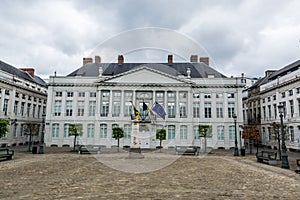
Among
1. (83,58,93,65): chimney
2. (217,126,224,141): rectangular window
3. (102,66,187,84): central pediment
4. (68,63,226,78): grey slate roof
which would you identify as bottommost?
(217,126,224,141): rectangular window

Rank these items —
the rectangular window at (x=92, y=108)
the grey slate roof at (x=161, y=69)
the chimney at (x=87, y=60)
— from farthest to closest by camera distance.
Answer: the chimney at (x=87, y=60) → the grey slate roof at (x=161, y=69) → the rectangular window at (x=92, y=108)

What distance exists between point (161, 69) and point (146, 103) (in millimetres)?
6980

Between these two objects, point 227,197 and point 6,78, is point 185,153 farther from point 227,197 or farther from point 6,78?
point 6,78

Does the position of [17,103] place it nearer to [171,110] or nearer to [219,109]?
[171,110]

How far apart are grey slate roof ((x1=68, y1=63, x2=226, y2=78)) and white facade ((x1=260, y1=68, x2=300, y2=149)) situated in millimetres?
7642

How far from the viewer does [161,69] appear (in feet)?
120

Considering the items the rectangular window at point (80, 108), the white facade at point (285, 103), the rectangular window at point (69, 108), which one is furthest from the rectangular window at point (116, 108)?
the white facade at point (285, 103)

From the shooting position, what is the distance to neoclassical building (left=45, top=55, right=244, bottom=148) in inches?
1267

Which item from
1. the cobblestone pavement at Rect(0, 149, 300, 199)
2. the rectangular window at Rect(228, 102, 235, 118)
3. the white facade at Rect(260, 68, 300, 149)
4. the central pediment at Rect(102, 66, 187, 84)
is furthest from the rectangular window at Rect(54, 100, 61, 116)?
the white facade at Rect(260, 68, 300, 149)

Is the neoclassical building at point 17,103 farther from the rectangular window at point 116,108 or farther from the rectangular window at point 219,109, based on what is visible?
the rectangular window at point 219,109

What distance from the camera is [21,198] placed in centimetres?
668

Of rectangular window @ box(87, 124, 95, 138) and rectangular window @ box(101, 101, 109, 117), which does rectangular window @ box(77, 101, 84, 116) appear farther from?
rectangular window @ box(101, 101, 109, 117)

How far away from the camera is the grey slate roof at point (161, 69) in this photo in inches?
1420

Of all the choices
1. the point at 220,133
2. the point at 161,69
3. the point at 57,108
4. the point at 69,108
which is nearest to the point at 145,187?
the point at 220,133
